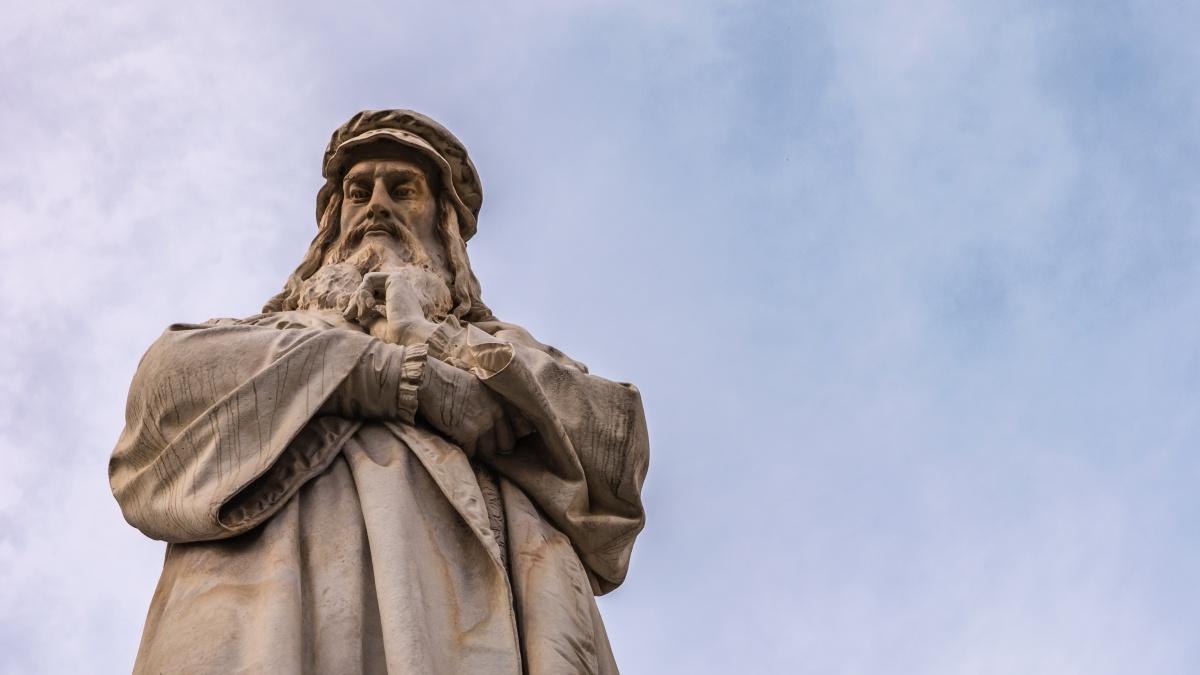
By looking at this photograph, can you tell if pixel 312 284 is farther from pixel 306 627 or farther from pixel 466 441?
pixel 306 627

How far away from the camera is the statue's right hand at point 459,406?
340 inches

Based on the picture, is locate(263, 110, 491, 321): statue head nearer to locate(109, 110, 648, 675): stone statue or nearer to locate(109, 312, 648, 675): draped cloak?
locate(109, 110, 648, 675): stone statue

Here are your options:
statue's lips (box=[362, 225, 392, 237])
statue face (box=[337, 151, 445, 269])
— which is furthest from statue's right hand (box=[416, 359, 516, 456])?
statue's lips (box=[362, 225, 392, 237])

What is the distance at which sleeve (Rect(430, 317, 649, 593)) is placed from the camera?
874 cm

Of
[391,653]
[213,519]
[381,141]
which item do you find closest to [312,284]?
[381,141]

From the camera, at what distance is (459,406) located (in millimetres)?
8664

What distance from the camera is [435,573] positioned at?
804 centimetres

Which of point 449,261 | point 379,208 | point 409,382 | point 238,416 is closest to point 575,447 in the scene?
point 409,382

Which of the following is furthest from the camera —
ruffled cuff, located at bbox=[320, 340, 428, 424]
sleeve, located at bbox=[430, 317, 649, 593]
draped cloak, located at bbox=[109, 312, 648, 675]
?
sleeve, located at bbox=[430, 317, 649, 593]

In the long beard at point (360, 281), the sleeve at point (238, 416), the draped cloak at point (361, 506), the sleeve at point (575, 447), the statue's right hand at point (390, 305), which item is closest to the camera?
the draped cloak at point (361, 506)

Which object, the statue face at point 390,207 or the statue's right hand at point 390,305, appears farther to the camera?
the statue face at point 390,207

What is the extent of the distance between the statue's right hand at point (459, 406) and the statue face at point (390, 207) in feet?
5.45

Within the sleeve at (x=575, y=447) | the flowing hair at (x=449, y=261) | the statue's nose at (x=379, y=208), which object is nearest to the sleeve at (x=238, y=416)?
the sleeve at (x=575, y=447)

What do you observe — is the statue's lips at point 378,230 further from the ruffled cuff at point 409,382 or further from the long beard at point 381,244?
the ruffled cuff at point 409,382
